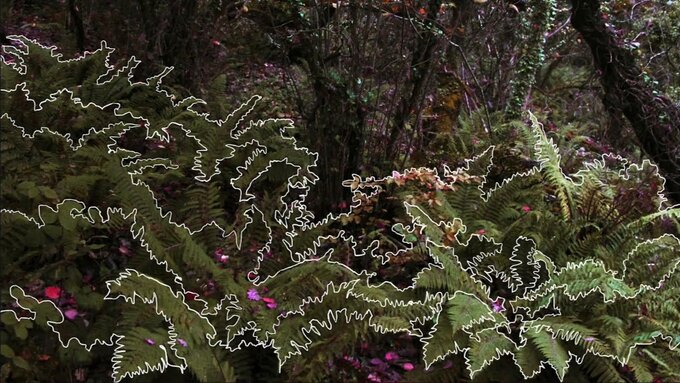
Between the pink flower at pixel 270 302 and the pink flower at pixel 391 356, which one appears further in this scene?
the pink flower at pixel 391 356

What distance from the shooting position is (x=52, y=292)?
2873 mm

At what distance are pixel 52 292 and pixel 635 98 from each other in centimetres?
535

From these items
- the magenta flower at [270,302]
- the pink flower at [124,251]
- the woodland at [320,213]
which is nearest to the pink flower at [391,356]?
the woodland at [320,213]

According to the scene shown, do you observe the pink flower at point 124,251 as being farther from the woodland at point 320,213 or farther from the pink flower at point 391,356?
the pink flower at point 391,356

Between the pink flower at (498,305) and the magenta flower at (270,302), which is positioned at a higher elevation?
the pink flower at (498,305)

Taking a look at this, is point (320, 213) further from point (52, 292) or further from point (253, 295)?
point (52, 292)

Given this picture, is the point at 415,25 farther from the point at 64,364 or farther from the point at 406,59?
the point at 64,364

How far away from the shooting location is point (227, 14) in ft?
18.4

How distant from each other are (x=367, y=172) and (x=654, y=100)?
10.0 feet

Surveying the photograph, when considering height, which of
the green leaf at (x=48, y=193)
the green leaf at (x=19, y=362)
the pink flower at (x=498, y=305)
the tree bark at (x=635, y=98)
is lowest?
the green leaf at (x=19, y=362)

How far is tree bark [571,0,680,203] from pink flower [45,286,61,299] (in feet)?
17.1

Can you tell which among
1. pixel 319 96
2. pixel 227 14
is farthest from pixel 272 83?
pixel 319 96

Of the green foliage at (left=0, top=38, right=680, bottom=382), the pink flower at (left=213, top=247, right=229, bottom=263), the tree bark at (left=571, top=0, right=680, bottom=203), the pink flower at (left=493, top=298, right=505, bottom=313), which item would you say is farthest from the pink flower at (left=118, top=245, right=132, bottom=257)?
the tree bark at (left=571, top=0, right=680, bottom=203)

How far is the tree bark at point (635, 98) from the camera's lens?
5656 mm
